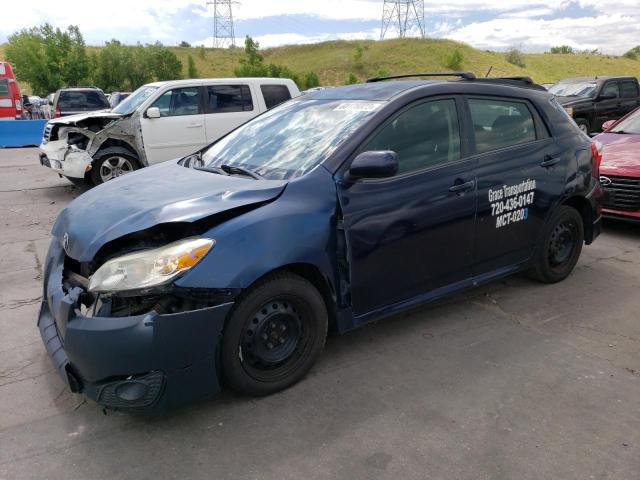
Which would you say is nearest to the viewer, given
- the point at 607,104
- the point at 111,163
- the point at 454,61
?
the point at 111,163

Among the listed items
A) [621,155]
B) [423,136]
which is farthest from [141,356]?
[621,155]

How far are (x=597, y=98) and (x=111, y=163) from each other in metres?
13.0

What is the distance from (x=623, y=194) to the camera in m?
6.20

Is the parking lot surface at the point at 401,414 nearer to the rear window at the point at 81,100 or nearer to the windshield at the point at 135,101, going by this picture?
the windshield at the point at 135,101

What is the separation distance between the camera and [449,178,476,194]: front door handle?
369 centimetres

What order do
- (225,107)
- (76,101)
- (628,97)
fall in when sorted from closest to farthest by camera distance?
(225,107) → (628,97) → (76,101)

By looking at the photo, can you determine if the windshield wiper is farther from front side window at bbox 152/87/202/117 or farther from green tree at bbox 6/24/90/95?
green tree at bbox 6/24/90/95

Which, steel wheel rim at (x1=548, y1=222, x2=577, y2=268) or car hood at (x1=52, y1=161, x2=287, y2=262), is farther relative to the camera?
steel wheel rim at (x1=548, y1=222, x2=577, y2=268)

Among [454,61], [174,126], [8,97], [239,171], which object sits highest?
[454,61]

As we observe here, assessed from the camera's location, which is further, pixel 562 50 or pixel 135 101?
pixel 562 50

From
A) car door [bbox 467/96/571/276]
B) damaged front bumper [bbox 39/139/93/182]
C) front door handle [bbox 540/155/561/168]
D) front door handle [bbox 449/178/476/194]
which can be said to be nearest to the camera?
front door handle [bbox 449/178/476/194]

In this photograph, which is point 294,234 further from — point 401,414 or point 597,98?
point 597,98

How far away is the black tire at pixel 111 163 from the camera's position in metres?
8.98

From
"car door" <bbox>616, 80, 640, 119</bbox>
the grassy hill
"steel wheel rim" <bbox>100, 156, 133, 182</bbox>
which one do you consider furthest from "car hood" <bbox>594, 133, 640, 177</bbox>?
the grassy hill
